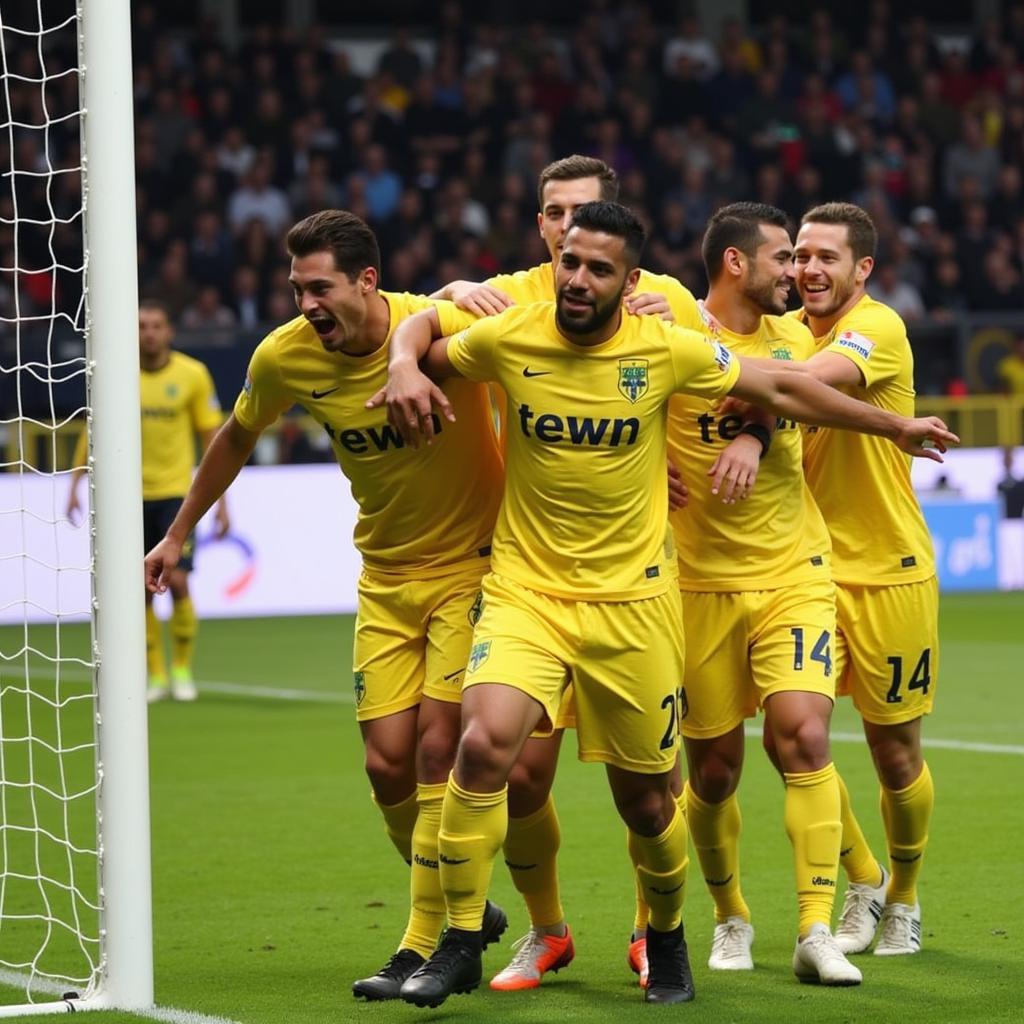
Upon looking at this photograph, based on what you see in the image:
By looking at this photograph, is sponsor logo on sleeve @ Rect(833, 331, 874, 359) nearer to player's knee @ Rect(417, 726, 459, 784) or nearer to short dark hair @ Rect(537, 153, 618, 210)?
short dark hair @ Rect(537, 153, 618, 210)

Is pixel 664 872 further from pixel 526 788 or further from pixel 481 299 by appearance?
pixel 481 299

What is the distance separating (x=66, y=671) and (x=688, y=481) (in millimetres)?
9220

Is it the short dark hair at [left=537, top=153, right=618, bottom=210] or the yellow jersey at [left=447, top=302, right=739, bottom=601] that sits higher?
the short dark hair at [left=537, top=153, right=618, bottom=210]

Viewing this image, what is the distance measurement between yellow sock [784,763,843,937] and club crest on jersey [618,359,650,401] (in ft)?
3.91

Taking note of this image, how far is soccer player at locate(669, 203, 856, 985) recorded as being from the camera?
573 cm

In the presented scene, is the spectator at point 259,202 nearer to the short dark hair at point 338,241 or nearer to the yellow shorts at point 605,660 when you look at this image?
the short dark hair at point 338,241

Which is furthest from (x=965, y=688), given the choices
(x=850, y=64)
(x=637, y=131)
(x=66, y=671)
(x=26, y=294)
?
(x=850, y=64)

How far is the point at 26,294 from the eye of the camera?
19.2 meters

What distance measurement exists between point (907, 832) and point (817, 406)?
1.51m

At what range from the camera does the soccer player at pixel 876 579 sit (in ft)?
20.4

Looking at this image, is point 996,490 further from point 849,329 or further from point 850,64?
point 849,329

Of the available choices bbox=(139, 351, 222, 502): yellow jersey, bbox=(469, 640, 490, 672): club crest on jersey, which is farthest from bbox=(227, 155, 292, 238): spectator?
bbox=(469, 640, 490, 672): club crest on jersey

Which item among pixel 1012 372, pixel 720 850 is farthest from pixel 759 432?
pixel 1012 372

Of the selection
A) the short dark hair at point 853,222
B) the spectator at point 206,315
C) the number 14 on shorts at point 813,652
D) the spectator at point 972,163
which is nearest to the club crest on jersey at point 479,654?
the number 14 on shorts at point 813,652
